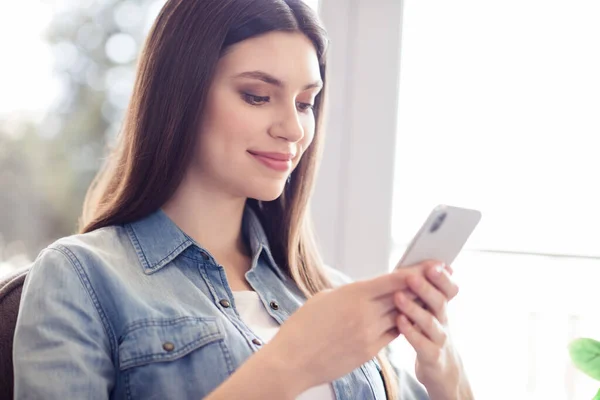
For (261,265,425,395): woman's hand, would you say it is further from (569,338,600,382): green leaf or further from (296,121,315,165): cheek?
(569,338,600,382): green leaf

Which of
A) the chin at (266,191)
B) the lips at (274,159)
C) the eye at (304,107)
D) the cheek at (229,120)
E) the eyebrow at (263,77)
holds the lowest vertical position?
the chin at (266,191)

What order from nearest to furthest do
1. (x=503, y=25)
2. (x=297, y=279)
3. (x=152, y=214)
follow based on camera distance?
1. (x=152, y=214)
2. (x=297, y=279)
3. (x=503, y=25)

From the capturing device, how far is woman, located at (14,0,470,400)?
0.87 meters

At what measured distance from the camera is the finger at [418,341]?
89cm

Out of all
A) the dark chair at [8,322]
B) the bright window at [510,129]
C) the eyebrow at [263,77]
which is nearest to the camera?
the dark chair at [8,322]

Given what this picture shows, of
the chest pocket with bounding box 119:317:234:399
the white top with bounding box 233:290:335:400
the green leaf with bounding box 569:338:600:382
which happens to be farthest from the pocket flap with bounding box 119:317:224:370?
the green leaf with bounding box 569:338:600:382

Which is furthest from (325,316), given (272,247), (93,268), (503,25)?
(503,25)

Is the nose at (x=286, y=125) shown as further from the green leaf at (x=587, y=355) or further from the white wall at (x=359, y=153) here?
the green leaf at (x=587, y=355)

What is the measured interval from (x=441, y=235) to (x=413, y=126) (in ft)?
2.92

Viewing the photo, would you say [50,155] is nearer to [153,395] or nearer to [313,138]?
[313,138]

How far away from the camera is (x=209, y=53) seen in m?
1.04

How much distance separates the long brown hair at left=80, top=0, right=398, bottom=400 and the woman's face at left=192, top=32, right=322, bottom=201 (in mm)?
22

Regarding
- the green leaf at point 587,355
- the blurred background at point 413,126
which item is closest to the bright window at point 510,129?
the blurred background at point 413,126

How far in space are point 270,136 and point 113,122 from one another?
0.89 m
